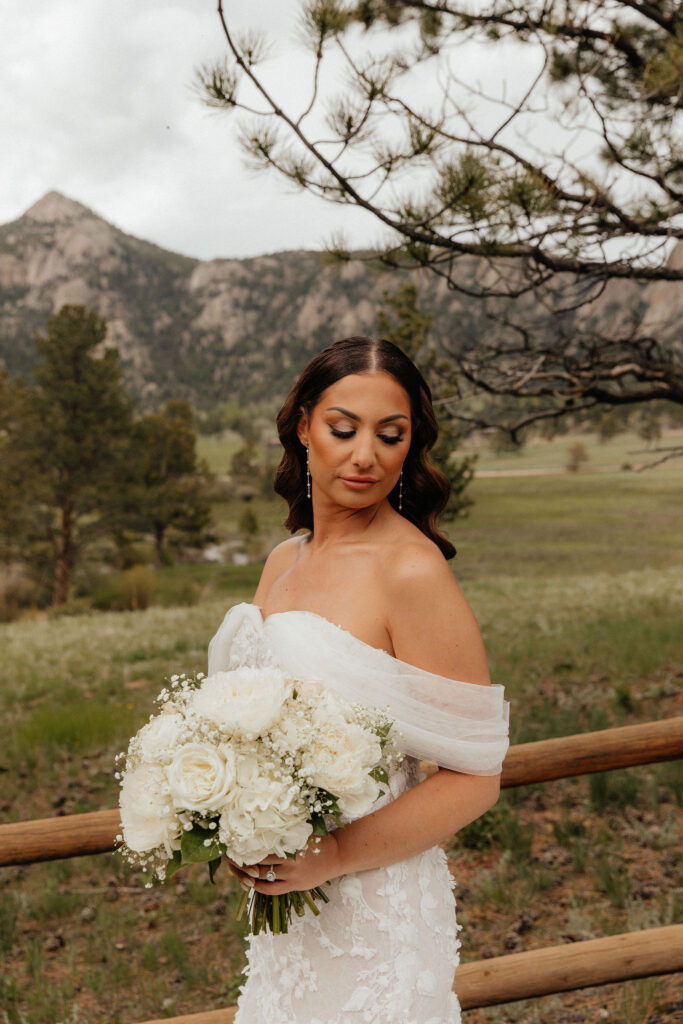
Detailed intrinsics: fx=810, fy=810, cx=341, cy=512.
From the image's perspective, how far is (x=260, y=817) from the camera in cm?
150

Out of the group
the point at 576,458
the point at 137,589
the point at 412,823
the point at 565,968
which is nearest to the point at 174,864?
the point at 412,823

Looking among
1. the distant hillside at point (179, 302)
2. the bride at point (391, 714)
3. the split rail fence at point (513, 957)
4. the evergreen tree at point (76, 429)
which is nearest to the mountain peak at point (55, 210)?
the distant hillside at point (179, 302)

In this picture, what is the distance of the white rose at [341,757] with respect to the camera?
60.1 inches

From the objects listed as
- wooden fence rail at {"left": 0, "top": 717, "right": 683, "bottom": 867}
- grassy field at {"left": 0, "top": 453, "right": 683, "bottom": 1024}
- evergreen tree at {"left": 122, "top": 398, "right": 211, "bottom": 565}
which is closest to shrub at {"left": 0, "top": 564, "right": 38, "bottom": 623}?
evergreen tree at {"left": 122, "top": 398, "right": 211, "bottom": 565}

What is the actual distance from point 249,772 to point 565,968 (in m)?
2.06

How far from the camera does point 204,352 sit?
103312 millimetres

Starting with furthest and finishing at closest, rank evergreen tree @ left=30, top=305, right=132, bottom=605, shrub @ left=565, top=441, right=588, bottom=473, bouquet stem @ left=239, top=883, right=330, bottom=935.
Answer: shrub @ left=565, top=441, right=588, bottom=473
evergreen tree @ left=30, top=305, right=132, bottom=605
bouquet stem @ left=239, top=883, right=330, bottom=935

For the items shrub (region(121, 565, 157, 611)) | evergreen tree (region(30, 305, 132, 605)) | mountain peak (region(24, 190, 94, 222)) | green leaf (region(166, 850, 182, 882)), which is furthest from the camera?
mountain peak (region(24, 190, 94, 222))

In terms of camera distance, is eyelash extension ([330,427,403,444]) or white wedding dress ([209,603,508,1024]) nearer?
white wedding dress ([209,603,508,1024])

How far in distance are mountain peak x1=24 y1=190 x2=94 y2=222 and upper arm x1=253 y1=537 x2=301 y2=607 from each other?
173m

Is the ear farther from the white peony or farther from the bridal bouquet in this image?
the white peony

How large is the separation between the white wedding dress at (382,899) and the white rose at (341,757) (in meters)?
0.22

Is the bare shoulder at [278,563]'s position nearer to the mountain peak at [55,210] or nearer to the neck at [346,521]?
the neck at [346,521]

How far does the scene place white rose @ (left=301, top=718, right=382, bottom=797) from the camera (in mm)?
1526
